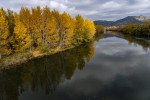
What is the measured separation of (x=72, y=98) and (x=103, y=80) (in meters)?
7.62

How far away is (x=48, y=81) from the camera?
27.8m

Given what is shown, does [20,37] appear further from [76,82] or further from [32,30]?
[76,82]

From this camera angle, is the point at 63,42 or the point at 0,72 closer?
the point at 0,72

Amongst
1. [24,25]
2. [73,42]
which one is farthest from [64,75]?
[73,42]

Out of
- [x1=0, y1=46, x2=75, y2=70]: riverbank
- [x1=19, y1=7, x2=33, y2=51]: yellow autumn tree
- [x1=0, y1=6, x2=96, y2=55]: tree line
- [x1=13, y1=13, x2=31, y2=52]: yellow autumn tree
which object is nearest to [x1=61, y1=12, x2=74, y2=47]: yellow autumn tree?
[x1=0, y1=6, x2=96, y2=55]: tree line

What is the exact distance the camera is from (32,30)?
1986 inches

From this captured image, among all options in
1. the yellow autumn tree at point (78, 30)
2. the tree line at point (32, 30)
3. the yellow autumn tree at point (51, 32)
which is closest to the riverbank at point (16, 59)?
the tree line at point (32, 30)

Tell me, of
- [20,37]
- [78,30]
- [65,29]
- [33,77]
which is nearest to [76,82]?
[33,77]

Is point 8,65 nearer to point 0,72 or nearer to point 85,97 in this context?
point 0,72

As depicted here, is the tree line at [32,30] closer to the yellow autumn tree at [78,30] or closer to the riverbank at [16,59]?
the riverbank at [16,59]

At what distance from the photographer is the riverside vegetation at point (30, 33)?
4054 centimetres

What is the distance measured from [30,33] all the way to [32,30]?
1089mm

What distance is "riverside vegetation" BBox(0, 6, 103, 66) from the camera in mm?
40537

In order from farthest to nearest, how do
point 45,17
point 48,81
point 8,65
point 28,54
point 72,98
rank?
point 45,17, point 28,54, point 8,65, point 48,81, point 72,98
